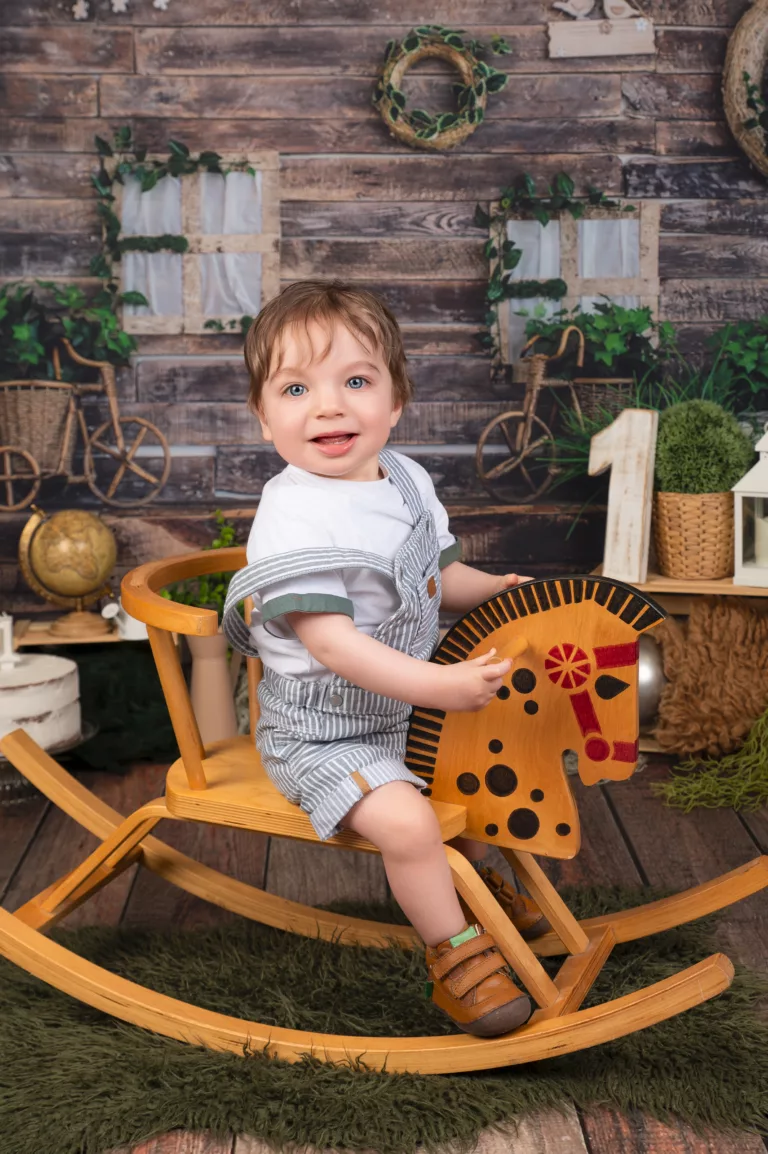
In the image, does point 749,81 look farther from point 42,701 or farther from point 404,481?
point 42,701

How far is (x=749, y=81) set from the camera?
2945 mm

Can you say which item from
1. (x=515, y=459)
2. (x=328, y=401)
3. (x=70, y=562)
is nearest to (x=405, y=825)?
(x=328, y=401)

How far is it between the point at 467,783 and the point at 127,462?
5.93 feet

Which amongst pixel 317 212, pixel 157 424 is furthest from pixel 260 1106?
pixel 317 212

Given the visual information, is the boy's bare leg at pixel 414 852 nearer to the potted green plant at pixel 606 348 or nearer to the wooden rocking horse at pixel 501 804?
the wooden rocking horse at pixel 501 804

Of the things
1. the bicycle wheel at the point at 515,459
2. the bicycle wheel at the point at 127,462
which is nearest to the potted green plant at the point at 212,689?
the bicycle wheel at the point at 127,462

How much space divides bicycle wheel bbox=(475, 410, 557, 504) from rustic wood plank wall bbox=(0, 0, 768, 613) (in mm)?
48

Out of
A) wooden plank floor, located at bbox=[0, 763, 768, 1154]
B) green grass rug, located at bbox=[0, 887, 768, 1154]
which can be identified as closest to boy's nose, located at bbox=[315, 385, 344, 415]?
green grass rug, located at bbox=[0, 887, 768, 1154]

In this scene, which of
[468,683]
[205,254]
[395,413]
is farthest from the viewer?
[205,254]

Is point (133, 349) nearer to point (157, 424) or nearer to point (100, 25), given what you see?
point (157, 424)

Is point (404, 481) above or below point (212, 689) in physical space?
above

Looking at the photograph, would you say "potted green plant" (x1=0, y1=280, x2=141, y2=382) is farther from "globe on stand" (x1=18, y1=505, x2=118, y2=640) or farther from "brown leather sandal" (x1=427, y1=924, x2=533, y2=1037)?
"brown leather sandal" (x1=427, y1=924, x2=533, y2=1037)

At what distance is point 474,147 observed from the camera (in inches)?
119

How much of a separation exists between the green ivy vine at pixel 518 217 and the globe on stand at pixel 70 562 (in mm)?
1124
